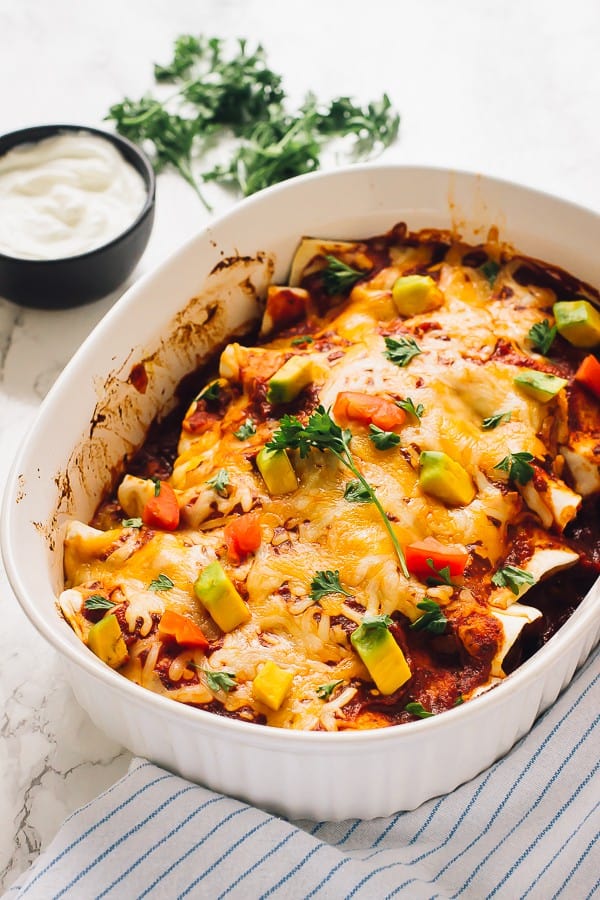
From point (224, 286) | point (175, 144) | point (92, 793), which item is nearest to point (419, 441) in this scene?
point (224, 286)

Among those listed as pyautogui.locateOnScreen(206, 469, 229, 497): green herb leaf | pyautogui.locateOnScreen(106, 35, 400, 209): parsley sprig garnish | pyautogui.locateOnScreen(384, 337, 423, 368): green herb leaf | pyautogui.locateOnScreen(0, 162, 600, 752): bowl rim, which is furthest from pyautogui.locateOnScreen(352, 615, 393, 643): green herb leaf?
pyautogui.locateOnScreen(106, 35, 400, 209): parsley sprig garnish

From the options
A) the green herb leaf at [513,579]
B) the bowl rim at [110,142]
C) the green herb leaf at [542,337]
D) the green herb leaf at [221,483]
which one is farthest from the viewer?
the bowl rim at [110,142]

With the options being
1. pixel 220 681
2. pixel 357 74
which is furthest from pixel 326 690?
pixel 357 74

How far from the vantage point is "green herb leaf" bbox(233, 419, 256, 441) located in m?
2.81

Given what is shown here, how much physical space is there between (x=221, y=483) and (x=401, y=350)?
0.58 m

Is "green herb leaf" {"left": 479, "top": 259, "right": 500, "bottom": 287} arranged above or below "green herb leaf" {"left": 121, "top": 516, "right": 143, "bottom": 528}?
above

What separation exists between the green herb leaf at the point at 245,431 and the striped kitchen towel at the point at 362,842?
828 mm

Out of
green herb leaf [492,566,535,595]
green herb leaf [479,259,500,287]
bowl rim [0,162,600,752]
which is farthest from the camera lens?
green herb leaf [479,259,500,287]

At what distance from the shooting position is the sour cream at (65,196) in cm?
347

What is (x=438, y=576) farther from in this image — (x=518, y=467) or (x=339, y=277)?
(x=339, y=277)

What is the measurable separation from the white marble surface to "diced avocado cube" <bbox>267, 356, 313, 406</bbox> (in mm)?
930

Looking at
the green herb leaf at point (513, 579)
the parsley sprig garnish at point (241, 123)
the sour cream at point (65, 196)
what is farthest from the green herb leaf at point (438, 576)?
the parsley sprig garnish at point (241, 123)

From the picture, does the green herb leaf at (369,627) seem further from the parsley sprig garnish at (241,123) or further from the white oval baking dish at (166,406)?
the parsley sprig garnish at (241,123)

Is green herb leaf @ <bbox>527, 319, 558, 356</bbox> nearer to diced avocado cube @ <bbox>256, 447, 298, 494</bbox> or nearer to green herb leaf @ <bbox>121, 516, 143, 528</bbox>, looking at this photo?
diced avocado cube @ <bbox>256, 447, 298, 494</bbox>
